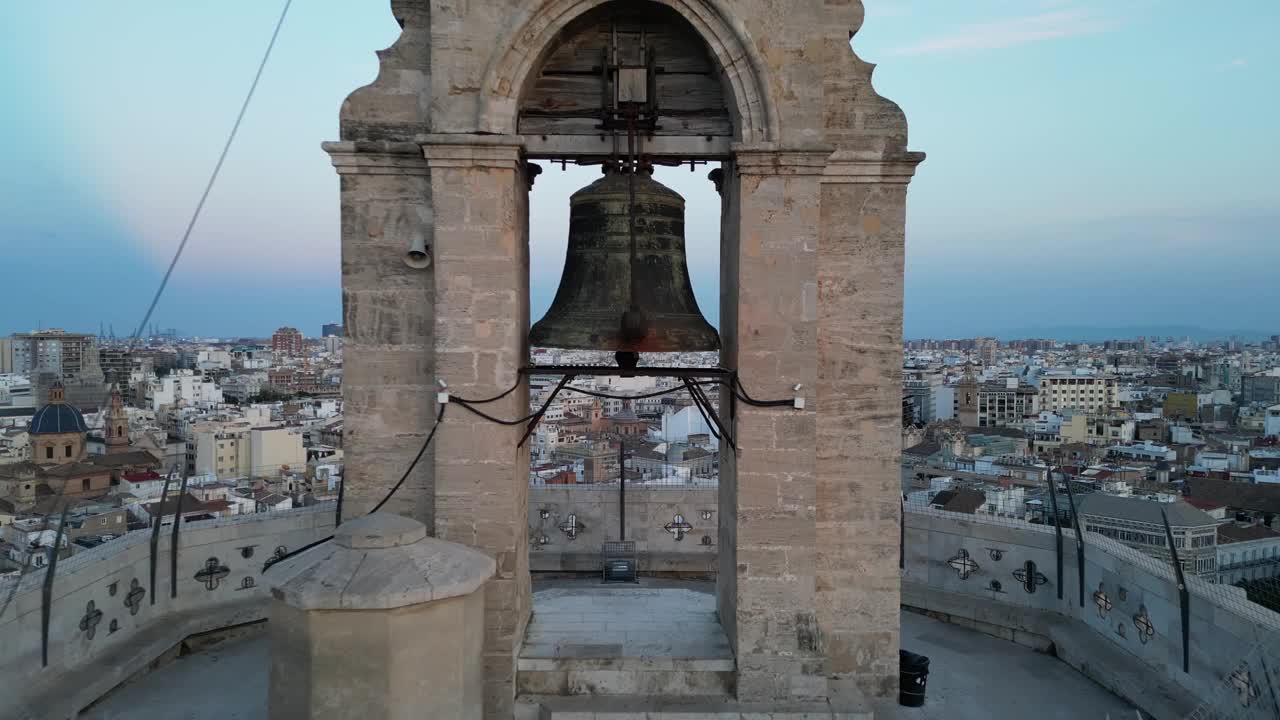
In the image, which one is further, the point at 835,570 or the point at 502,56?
the point at 835,570

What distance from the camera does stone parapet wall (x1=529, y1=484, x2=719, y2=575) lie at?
369 inches

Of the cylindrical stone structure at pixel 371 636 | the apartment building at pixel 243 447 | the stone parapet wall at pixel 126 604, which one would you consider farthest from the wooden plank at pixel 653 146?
the apartment building at pixel 243 447

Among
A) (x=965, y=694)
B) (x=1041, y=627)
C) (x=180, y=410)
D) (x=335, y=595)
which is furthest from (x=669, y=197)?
(x=180, y=410)

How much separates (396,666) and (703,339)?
2.76 m

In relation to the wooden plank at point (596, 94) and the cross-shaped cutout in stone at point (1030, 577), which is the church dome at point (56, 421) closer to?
the wooden plank at point (596, 94)

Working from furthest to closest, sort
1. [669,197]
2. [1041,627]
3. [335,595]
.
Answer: [1041,627], [669,197], [335,595]

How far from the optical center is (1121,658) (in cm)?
694

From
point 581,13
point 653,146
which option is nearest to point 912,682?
point 653,146

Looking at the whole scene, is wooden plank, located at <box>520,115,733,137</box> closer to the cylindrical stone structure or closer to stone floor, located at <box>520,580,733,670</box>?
the cylindrical stone structure

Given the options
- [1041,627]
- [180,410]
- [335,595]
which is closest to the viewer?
[335,595]

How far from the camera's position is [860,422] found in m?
6.13

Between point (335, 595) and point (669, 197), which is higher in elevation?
point (669, 197)

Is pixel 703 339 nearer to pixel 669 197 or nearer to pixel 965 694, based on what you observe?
pixel 669 197

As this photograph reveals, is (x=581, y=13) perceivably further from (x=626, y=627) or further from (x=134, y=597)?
(x=134, y=597)
